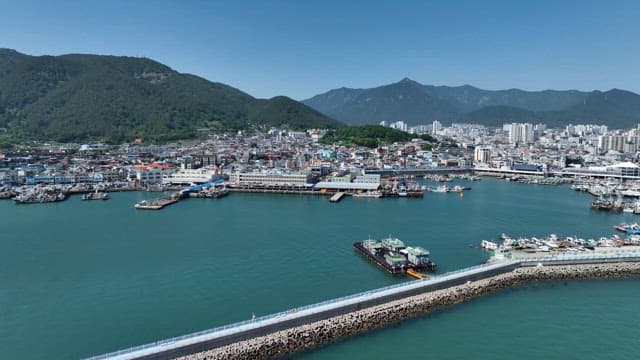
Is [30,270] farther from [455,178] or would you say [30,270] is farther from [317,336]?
[455,178]

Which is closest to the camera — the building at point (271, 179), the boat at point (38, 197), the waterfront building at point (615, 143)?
the boat at point (38, 197)

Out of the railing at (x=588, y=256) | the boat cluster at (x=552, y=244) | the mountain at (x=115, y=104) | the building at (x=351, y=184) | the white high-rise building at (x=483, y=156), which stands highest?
the mountain at (x=115, y=104)

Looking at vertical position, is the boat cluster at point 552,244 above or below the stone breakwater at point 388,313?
above

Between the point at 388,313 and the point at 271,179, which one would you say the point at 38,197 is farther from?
the point at 388,313

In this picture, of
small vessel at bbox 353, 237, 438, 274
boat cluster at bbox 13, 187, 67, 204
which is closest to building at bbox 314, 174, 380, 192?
small vessel at bbox 353, 237, 438, 274

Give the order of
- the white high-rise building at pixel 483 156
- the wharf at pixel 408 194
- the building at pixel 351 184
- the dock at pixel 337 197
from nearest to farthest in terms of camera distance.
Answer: the dock at pixel 337 197 < the wharf at pixel 408 194 < the building at pixel 351 184 < the white high-rise building at pixel 483 156

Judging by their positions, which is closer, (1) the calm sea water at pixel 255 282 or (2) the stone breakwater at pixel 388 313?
(2) the stone breakwater at pixel 388 313

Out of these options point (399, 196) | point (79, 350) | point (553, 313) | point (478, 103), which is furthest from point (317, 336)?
point (478, 103)

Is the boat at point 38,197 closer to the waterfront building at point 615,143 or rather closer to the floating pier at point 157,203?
the floating pier at point 157,203

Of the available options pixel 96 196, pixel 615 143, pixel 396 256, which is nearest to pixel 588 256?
pixel 396 256

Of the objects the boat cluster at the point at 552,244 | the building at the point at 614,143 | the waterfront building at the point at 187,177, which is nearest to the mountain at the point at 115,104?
the waterfront building at the point at 187,177
